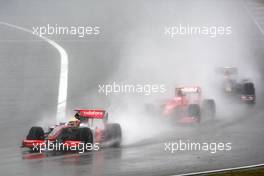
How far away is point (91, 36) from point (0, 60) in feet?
14.5

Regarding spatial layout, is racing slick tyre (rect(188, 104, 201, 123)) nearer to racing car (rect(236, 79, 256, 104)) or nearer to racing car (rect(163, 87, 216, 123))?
racing car (rect(163, 87, 216, 123))

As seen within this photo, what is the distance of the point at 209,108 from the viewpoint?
1627 centimetres

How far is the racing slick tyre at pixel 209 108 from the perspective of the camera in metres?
16.0

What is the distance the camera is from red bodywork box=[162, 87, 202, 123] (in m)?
15.1

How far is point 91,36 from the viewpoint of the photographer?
25.5 metres

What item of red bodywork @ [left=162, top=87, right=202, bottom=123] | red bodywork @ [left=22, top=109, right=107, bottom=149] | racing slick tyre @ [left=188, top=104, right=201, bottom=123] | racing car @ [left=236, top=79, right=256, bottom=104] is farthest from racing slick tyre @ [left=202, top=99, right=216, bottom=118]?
red bodywork @ [left=22, top=109, right=107, bottom=149]

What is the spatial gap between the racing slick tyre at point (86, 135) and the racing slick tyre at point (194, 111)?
3139mm

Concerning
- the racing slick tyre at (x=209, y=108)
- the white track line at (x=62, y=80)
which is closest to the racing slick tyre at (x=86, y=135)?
the white track line at (x=62, y=80)

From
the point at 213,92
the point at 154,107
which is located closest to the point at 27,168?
the point at 154,107

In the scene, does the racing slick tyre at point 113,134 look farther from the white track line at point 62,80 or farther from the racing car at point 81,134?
the white track line at point 62,80

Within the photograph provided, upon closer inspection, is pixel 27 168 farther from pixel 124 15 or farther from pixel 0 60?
pixel 124 15

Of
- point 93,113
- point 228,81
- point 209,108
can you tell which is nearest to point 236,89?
point 228,81

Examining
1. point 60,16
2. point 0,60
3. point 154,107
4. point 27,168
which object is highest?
point 60,16

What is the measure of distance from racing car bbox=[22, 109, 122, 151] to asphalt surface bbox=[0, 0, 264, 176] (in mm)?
293
